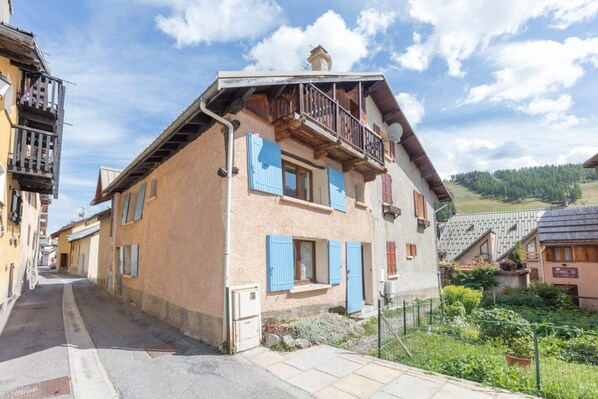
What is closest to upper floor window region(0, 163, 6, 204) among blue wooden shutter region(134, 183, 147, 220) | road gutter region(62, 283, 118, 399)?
blue wooden shutter region(134, 183, 147, 220)

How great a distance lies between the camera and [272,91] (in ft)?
27.3

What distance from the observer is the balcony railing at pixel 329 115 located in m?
8.51

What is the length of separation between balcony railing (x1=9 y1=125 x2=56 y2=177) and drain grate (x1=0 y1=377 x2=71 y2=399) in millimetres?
7431

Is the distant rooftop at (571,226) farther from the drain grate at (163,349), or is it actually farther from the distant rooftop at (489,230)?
the distant rooftop at (489,230)

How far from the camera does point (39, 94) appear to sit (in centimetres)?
1048

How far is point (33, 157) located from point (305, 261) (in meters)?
9.15

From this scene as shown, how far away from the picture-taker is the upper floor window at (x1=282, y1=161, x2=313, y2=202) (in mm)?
9078

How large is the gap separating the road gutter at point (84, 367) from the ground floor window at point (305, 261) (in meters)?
4.78

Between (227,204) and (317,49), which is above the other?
(317,49)

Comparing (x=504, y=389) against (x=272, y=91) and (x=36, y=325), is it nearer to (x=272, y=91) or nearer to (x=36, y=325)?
(x=272, y=91)

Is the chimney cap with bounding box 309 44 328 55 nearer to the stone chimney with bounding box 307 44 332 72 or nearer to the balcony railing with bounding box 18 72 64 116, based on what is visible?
the stone chimney with bounding box 307 44 332 72

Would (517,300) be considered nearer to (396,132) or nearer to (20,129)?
(396,132)

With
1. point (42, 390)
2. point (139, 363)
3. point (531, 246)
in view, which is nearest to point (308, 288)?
point (139, 363)

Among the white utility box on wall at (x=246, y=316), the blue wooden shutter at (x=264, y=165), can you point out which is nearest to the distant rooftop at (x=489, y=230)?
the blue wooden shutter at (x=264, y=165)
